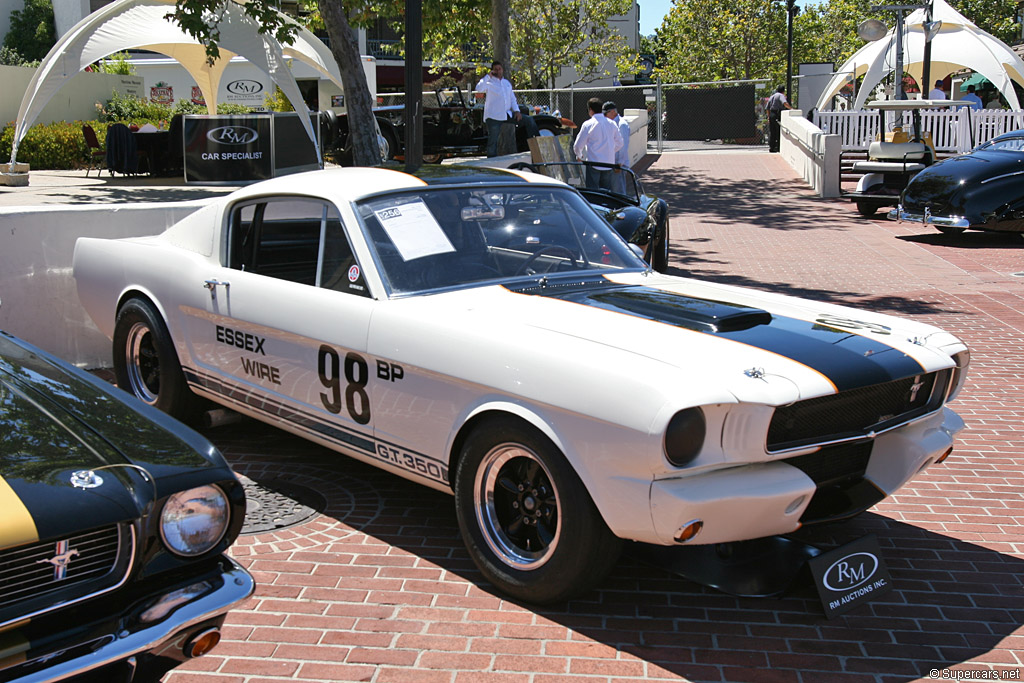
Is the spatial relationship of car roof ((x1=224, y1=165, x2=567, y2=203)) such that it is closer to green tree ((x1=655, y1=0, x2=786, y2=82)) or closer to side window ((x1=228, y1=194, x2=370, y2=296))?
side window ((x1=228, y1=194, x2=370, y2=296))

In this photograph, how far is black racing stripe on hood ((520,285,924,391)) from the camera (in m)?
3.58

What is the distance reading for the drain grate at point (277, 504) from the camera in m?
4.59

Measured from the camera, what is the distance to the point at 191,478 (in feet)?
9.20

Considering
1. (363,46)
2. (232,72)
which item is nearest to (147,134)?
(232,72)

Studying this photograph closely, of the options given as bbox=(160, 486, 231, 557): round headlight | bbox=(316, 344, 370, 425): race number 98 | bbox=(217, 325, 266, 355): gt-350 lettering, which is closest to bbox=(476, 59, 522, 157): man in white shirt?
bbox=(217, 325, 266, 355): gt-350 lettering

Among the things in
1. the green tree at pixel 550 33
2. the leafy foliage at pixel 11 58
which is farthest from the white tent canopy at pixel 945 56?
the leafy foliage at pixel 11 58

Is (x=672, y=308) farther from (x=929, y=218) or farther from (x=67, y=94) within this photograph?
(x=67, y=94)

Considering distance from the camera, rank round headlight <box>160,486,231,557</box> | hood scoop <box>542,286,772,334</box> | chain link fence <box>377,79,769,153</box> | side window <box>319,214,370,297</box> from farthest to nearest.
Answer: chain link fence <box>377,79,769,153</box> < side window <box>319,214,370,297</box> < hood scoop <box>542,286,772,334</box> < round headlight <box>160,486,231,557</box>

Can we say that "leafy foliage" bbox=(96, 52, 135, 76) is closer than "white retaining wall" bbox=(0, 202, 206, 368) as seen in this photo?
No

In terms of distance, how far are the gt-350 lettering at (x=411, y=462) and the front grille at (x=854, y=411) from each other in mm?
1377

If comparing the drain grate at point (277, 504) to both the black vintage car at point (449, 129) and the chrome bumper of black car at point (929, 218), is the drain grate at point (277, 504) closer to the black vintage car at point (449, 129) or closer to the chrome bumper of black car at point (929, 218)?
the chrome bumper of black car at point (929, 218)

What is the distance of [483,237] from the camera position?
15.5 ft

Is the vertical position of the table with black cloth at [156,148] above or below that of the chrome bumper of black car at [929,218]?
above

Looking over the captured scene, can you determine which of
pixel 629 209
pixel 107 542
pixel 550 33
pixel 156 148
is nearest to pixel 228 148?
pixel 156 148
